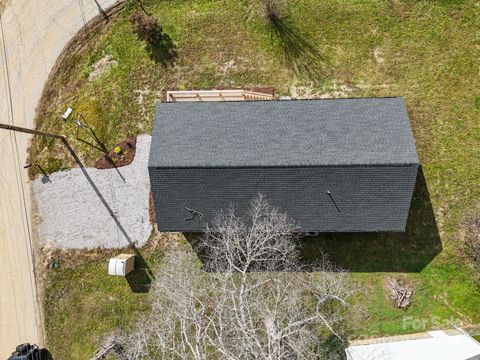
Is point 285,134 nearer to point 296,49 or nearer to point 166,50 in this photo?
point 296,49

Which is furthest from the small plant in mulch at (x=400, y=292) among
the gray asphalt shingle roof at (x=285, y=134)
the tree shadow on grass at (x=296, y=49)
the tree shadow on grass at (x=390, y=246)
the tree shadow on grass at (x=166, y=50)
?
the tree shadow on grass at (x=166, y=50)

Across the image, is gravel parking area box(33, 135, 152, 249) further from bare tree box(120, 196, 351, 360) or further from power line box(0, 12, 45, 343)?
bare tree box(120, 196, 351, 360)

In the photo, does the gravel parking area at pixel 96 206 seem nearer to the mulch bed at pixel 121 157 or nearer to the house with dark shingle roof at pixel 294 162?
the mulch bed at pixel 121 157

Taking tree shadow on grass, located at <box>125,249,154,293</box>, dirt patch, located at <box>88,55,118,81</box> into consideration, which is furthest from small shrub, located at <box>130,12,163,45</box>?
tree shadow on grass, located at <box>125,249,154,293</box>

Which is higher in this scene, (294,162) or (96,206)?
(96,206)

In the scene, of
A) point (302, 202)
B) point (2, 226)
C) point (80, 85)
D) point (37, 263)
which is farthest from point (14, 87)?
point (302, 202)

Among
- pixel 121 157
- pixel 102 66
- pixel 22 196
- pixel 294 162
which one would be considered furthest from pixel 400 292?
pixel 22 196

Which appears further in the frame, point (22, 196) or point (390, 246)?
point (22, 196)
